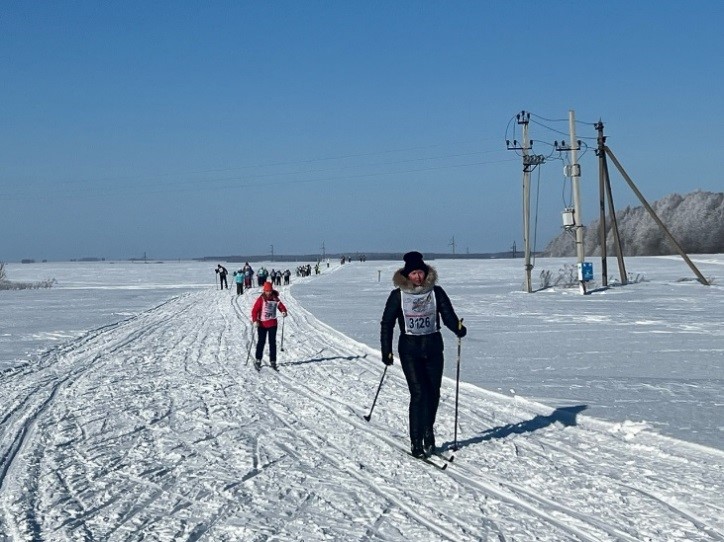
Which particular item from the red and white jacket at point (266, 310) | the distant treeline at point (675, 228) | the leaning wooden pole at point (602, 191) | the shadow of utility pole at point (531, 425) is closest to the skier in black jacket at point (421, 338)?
the shadow of utility pole at point (531, 425)

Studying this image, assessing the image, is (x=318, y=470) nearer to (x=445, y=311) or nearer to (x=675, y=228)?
(x=445, y=311)

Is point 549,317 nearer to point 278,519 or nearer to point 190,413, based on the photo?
point 190,413

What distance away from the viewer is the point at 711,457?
23.6 feet

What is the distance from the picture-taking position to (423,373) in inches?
299

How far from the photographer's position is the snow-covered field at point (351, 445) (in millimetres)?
5602

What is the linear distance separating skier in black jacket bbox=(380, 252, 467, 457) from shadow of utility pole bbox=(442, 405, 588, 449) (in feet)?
1.84

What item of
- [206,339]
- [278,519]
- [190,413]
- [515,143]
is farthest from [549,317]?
[278,519]

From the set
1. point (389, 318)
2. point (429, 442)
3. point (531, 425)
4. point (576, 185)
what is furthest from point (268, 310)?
point (576, 185)

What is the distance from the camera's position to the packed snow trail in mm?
5500

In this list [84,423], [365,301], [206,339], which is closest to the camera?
[84,423]

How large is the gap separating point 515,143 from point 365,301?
370 inches

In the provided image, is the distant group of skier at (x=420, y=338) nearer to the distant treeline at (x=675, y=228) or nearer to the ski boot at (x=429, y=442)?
the ski boot at (x=429, y=442)

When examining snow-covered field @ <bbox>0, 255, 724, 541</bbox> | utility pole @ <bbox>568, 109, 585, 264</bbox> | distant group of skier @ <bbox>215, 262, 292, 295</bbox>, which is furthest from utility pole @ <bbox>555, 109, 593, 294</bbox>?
snow-covered field @ <bbox>0, 255, 724, 541</bbox>

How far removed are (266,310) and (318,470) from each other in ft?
24.6
